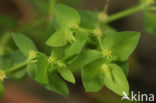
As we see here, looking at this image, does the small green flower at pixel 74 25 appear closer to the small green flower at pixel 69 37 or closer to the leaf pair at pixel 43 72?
the small green flower at pixel 69 37

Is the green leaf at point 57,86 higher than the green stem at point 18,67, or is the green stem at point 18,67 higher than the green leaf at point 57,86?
the green stem at point 18,67

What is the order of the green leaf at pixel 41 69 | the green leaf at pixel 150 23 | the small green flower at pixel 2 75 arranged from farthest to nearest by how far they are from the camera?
the green leaf at pixel 150 23 → the small green flower at pixel 2 75 → the green leaf at pixel 41 69

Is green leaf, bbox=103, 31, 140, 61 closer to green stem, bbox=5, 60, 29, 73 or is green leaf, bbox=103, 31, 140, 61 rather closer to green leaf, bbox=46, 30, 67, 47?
green leaf, bbox=46, 30, 67, 47

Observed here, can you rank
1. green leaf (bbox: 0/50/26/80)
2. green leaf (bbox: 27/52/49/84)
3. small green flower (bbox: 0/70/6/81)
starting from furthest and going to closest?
1. green leaf (bbox: 0/50/26/80)
2. small green flower (bbox: 0/70/6/81)
3. green leaf (bbox: 27/52/49/84)

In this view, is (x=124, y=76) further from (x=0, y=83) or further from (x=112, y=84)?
(x=0, y=83)

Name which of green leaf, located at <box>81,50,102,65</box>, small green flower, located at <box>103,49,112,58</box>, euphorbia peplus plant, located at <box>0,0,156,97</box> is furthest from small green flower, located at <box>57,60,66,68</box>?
small green flower, located at <box>103,49,112,58</box>

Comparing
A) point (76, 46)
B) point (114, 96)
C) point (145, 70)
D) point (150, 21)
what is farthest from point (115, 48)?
point (145, 70)

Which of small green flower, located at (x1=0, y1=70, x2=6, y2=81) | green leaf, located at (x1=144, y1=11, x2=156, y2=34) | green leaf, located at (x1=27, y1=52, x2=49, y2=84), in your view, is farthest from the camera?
green leaf, located at (x1=144, y1=11, x2=156, y2=34)

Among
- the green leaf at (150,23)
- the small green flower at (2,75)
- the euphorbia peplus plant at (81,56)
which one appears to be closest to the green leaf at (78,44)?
the euphorbia peplus plant at (81,56)
